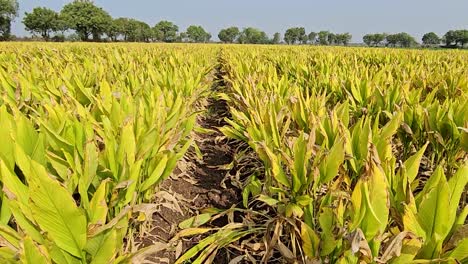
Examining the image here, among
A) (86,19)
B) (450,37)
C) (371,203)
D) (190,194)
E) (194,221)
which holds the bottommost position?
(190,194)

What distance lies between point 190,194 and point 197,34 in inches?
3539

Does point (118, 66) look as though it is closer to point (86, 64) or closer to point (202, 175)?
point (86, 64)

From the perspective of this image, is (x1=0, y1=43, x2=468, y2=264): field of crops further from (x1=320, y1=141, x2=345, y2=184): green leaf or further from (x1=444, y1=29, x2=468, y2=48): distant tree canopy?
Answer: (x1=444, y1=29, x2=468, y2=48): distant tree canopy

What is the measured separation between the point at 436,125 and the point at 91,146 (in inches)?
73.2

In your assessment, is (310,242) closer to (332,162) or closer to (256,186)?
(332,162)

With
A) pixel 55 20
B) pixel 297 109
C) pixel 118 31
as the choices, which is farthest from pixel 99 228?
pixel 118 31

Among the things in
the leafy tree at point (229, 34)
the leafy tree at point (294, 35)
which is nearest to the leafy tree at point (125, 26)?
the leafy tree at point (229, 34)

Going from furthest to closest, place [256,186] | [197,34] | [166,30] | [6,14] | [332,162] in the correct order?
[197,34]
[166,30]
[6,14]
[256,186]
[332,162]

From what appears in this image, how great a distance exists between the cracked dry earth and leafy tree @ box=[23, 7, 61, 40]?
2450 inches

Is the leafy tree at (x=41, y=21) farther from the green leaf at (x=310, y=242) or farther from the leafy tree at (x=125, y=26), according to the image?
the green leaf at (x=310, y=242)

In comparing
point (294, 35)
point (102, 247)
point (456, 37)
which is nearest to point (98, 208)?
point (102, 247)

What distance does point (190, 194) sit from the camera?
2.71m

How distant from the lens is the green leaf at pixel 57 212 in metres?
0.93

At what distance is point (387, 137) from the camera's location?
66.7 inches
